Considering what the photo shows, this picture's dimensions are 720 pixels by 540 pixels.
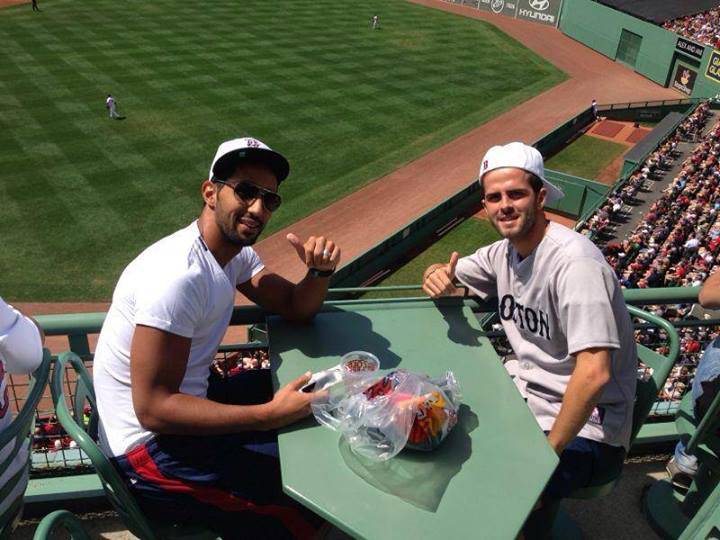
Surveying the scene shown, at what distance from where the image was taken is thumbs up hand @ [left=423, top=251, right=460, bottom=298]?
3096 millimetres

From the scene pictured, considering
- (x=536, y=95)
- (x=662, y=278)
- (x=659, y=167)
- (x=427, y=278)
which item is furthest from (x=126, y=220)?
(x=536, y=95)

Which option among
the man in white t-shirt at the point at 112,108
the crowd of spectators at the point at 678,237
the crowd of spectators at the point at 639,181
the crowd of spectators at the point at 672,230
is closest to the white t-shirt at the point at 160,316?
the crowd of spectators at the point at 672,230

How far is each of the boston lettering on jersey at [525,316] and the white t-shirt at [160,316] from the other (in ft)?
4.19

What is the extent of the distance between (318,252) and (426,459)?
3.48 feet

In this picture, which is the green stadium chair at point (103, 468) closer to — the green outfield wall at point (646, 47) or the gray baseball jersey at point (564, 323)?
the gray baseball jersey at point (564, 323)

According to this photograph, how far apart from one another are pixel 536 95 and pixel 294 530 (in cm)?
2701

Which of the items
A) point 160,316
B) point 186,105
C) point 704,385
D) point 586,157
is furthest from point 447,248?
point 160,316

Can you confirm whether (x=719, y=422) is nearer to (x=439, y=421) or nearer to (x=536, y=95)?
(x=439, y=421)

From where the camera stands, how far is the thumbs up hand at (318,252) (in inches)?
112

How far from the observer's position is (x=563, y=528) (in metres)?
3.20

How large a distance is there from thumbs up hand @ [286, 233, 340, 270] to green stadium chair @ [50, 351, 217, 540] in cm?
103

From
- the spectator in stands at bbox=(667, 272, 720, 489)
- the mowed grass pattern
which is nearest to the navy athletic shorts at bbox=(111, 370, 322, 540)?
the spectator in stands at bbox=(667, 272, 720, 489)

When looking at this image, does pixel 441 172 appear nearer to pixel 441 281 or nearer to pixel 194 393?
pixel 441 281

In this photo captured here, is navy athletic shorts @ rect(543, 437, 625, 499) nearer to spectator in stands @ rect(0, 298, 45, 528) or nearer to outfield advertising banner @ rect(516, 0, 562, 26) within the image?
spectator in stands @ rect(0, 298, 45, 528)
